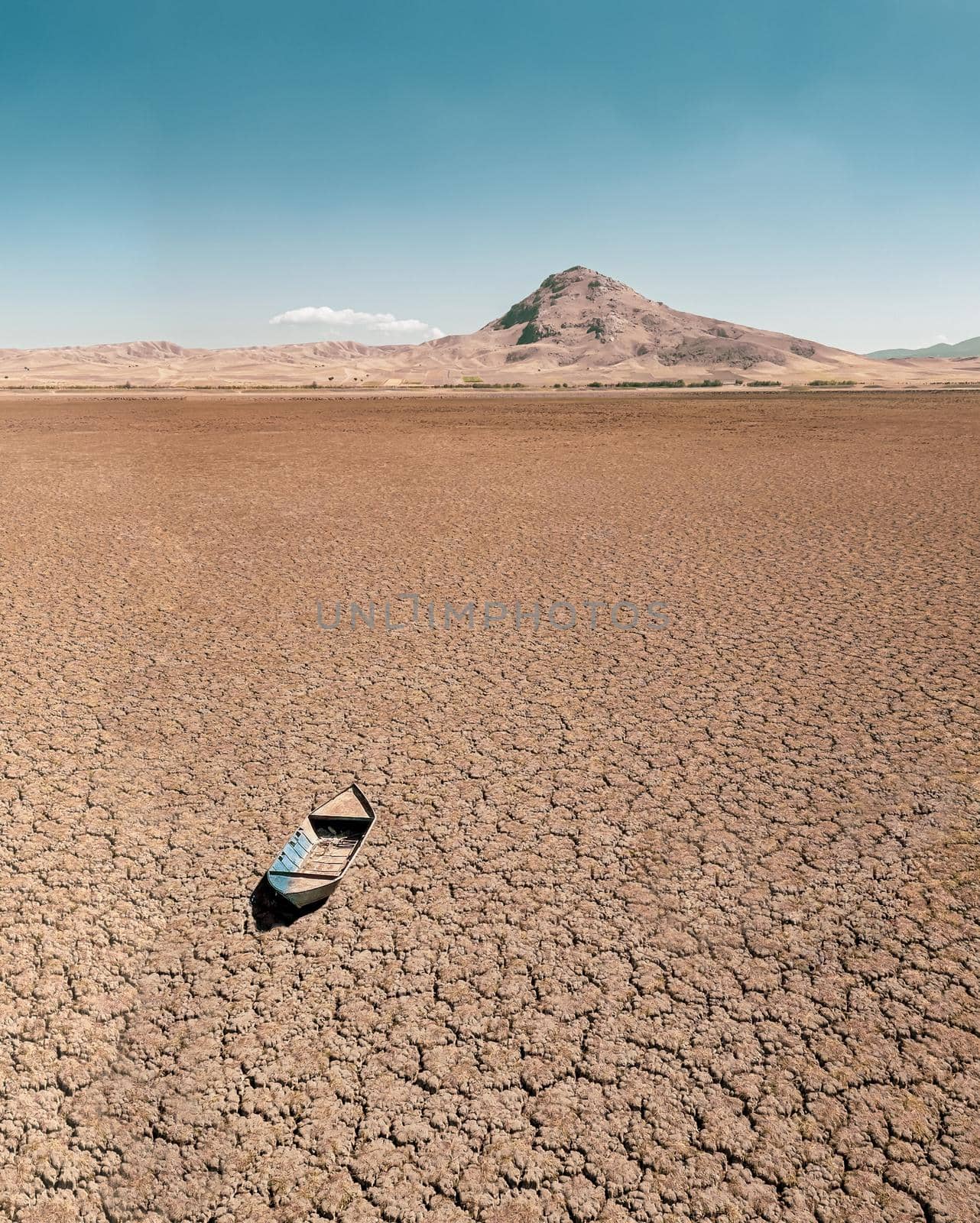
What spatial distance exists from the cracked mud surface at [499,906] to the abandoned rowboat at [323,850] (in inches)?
6.7

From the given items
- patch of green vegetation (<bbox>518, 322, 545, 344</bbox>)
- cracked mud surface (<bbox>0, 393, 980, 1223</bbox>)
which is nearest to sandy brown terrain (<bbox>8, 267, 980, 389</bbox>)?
patch of green vegetation (<bbox>518, 322, 545, 344</bbox>)

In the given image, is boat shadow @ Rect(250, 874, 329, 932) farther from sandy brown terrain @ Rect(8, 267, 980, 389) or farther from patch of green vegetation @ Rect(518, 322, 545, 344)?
patch of green vegetation @ Rect(518, 322, 545, 344)

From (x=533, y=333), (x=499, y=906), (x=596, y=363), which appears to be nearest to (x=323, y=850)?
(x=499, y=906)

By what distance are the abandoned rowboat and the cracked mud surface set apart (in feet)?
0.56

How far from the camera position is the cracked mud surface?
9.00 ft

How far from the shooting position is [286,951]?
3.69m

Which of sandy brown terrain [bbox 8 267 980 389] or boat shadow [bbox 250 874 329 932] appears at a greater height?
sandy brown terrain [bbox 8 267 980 389]

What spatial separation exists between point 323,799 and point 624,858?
2.03m

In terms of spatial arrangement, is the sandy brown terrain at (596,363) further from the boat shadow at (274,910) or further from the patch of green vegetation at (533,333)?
the boat shadow at (274,910)

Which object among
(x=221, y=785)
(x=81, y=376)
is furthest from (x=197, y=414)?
(x=81, y=376)

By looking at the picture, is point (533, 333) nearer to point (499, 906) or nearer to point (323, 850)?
point (323, 850)

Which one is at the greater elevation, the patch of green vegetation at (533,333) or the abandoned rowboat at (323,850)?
the patch of green vegetation at (533,333)

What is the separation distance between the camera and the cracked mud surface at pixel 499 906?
274 cm

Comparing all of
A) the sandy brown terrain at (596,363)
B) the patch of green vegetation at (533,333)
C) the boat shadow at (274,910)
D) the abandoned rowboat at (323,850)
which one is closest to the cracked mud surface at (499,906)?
the boat shadow at (274,910)
